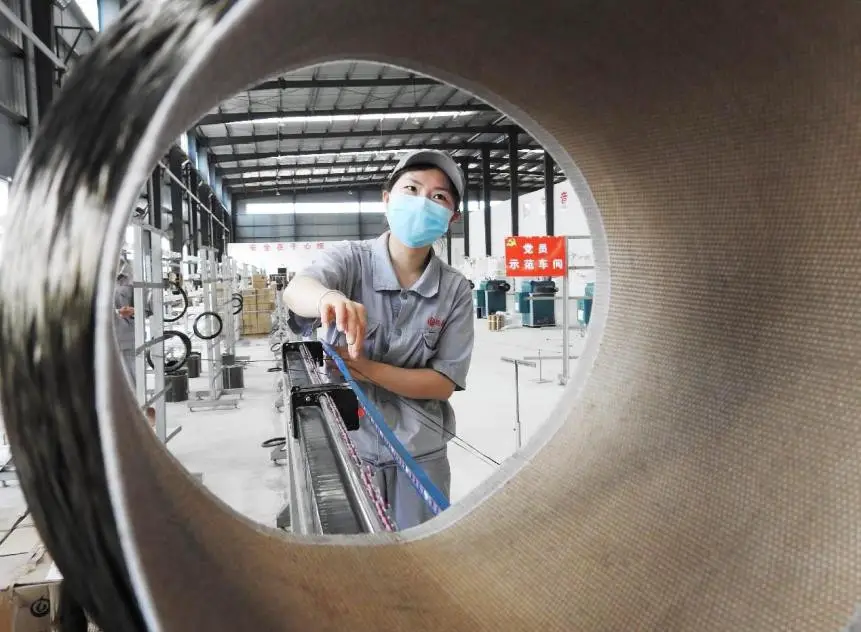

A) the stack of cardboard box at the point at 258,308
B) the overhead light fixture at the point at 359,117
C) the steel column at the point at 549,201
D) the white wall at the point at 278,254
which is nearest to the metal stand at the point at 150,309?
the stack of cardboard box at the point at 258,308

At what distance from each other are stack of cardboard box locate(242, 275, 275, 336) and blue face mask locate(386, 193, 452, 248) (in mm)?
8240

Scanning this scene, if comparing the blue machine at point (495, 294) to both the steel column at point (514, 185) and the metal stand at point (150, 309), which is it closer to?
the steel column at point (514, 185)

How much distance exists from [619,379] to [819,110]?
279 mm

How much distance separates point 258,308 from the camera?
950 cm

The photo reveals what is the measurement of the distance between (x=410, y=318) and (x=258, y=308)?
28.2 ft

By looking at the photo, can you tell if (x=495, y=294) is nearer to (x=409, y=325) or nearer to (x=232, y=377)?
(x=232, y=377)

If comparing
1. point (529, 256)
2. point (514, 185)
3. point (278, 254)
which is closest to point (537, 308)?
point (514, 185)

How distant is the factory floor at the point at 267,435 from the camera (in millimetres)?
2838

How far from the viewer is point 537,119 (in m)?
0.58

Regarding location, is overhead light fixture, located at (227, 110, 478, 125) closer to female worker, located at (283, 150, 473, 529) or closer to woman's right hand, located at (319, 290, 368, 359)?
female worker, located at (283, 150, 473, 529)

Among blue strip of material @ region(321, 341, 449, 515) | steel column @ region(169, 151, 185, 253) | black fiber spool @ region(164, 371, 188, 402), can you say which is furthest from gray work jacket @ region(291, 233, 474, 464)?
steel column @ region(169, 151, 185, 253)

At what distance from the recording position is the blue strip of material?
0.84m

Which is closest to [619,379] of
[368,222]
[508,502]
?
[508,502]

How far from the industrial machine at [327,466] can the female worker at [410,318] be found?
9 centimetres
